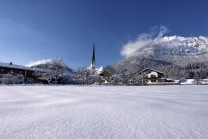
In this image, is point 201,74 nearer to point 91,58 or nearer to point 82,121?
point 91,58

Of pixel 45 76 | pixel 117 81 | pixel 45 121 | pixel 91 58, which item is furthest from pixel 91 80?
pixel 45 121

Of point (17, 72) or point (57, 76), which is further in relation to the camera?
point (17, 72)

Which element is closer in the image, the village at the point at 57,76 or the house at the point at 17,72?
the village at the point at 57,76

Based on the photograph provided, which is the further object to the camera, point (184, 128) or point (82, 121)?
point (82, 121)

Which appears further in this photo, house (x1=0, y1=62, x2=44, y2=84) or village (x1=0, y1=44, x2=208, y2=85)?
house (x1=0, y1=62, x2=44, y2=84)

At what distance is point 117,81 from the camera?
3334 cm

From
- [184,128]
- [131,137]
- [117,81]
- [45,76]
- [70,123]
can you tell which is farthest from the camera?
[117,81]

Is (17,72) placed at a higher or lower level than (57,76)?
higher

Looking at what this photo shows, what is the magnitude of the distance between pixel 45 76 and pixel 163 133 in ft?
103

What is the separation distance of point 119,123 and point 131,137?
15.1 inches

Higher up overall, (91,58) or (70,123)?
(91,58)

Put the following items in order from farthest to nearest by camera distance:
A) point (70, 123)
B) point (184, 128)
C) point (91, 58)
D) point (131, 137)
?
1. point (91, 58)
2. point (70, 123)
3. point (184, 128)
4. point (131, 137)

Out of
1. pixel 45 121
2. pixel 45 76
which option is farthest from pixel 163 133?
pixel 45 76

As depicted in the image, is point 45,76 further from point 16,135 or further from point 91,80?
point 16,135
